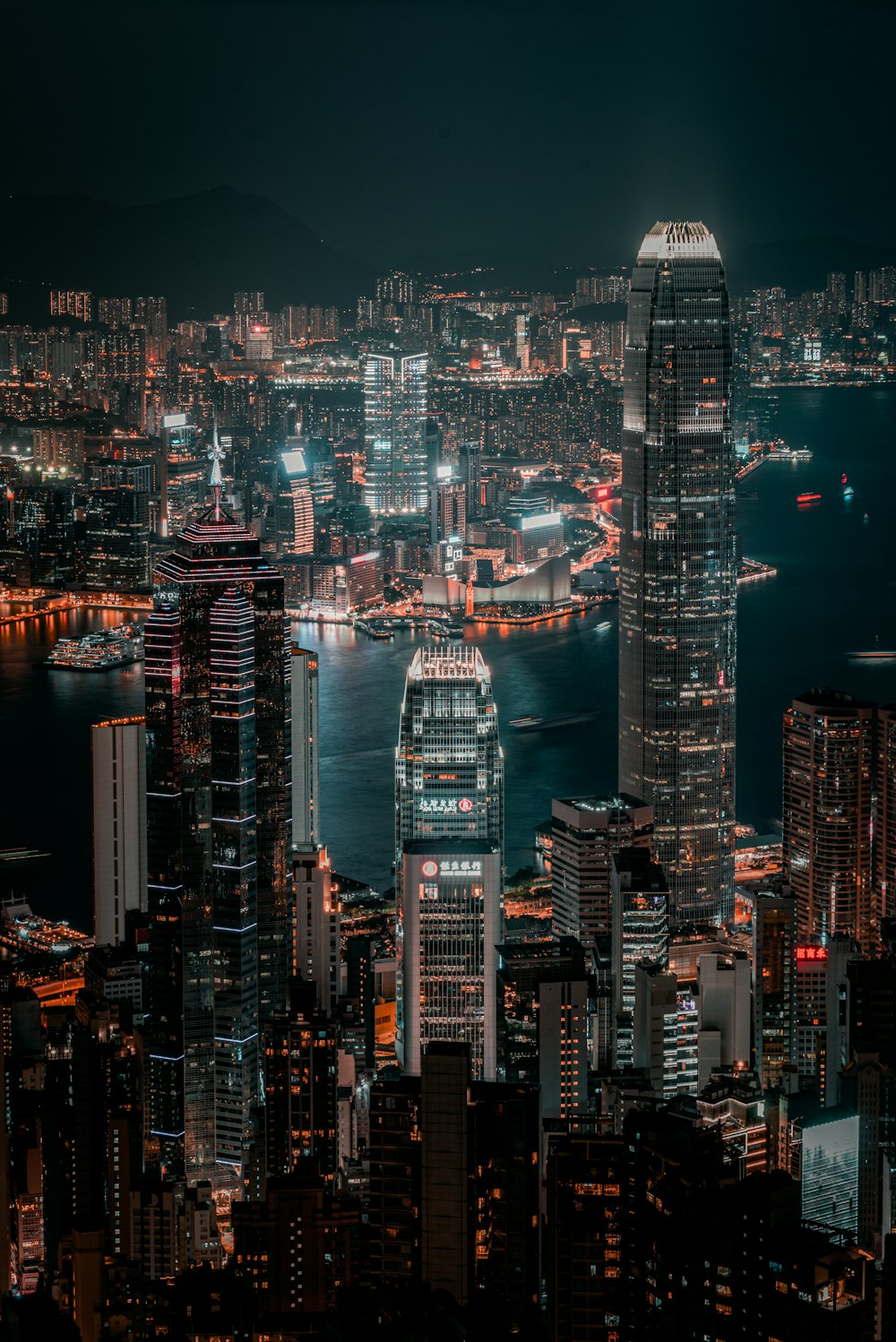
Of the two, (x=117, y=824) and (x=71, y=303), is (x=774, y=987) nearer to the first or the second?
(x=117, y=824)

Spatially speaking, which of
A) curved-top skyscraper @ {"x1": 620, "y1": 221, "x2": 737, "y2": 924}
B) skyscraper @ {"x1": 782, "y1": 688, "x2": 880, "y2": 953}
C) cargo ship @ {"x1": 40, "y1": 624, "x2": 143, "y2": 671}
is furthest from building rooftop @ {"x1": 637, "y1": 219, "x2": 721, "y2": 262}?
cargo ship @ {"x1": 40, "y1": 624, "x2": 143, "y2": 671}

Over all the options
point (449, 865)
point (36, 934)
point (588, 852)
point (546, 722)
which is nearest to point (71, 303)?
point (546, 722)

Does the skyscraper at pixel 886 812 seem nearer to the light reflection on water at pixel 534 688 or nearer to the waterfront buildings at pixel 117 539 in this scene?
the light reflection on water at pixel 534 688

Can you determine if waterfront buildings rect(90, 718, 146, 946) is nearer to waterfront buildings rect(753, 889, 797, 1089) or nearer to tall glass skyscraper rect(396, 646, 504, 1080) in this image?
tall glass skyscraper rect(396, 646, 504, 1080)

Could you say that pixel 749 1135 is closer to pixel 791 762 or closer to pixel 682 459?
pixel 791 762

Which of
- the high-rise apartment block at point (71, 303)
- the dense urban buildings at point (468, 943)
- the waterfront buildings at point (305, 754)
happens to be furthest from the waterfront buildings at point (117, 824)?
the high-rise apartment block at point (71, 303)

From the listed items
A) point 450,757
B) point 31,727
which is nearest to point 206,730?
point 450,757
